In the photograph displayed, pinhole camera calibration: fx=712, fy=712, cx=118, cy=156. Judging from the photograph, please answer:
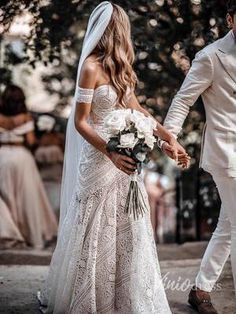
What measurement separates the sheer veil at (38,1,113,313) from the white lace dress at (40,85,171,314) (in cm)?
1

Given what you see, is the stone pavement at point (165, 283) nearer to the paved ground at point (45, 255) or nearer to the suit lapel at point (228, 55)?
the paved ground at point (45, 255)

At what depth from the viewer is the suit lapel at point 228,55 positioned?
480 centimetres

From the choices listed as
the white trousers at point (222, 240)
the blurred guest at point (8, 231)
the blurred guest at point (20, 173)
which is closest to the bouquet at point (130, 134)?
the white trousers at point (222, 240)

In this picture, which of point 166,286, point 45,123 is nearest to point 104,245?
point 166,286

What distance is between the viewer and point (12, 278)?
6.41 meters

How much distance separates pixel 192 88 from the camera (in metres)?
4.91

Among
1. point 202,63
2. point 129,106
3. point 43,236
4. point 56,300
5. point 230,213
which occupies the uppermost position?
point 202,63

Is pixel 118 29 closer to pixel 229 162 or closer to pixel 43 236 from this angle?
pixel 229 162

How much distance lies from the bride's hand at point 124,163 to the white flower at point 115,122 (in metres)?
0.15

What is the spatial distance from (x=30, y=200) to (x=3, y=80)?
1692 mm

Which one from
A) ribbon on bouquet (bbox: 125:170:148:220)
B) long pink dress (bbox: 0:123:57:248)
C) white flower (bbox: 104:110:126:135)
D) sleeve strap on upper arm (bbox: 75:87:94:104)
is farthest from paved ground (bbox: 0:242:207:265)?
white flower (bbox: 104:110:126:135)

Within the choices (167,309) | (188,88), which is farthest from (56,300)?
(188,88)

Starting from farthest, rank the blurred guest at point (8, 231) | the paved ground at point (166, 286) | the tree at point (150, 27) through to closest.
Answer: the blurred guest at point (8, 231)
the tree at point (150, 27)
the paved ground at point (166, 286)

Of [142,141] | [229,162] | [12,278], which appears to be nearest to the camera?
[142,141]
